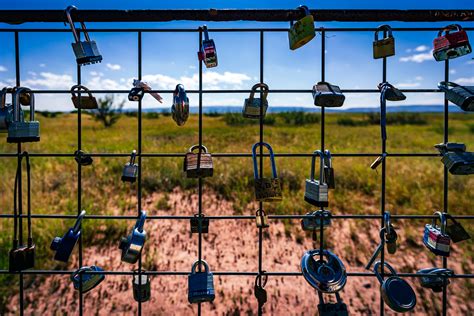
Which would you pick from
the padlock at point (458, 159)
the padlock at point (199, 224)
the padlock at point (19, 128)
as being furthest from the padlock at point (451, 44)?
the padlock at point (19, 128)

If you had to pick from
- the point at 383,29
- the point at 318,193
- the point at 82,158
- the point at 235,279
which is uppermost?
the point at 383,29

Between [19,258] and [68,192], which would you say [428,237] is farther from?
[68,192]

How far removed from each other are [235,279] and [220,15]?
3.09 meters

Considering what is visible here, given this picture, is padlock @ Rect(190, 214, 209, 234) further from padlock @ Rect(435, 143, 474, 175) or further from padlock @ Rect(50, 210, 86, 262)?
padlock @ Rect(435, 143, 474, 175)

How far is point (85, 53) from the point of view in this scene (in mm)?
1069

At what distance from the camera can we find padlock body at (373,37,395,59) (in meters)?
1.09

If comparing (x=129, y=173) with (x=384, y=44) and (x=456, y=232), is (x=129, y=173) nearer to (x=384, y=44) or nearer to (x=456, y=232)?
(x=384, y=44)

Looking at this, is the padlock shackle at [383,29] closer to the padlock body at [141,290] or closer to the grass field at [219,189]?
the padlock body at [141,290]

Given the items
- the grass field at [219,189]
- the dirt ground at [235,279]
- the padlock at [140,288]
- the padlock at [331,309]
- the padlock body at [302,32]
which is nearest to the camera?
the padlock body at [302,32]

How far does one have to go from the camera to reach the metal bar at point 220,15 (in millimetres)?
1149

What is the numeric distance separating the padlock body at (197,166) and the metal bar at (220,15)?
1.63 feet

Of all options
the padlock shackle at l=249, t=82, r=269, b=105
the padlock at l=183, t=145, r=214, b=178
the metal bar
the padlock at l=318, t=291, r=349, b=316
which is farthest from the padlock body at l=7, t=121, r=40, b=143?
the padlock at l=318, t=291, r=349, b=316

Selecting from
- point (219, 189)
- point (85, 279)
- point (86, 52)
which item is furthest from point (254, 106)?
point (219, 189)

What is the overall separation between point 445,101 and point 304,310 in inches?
99.4
